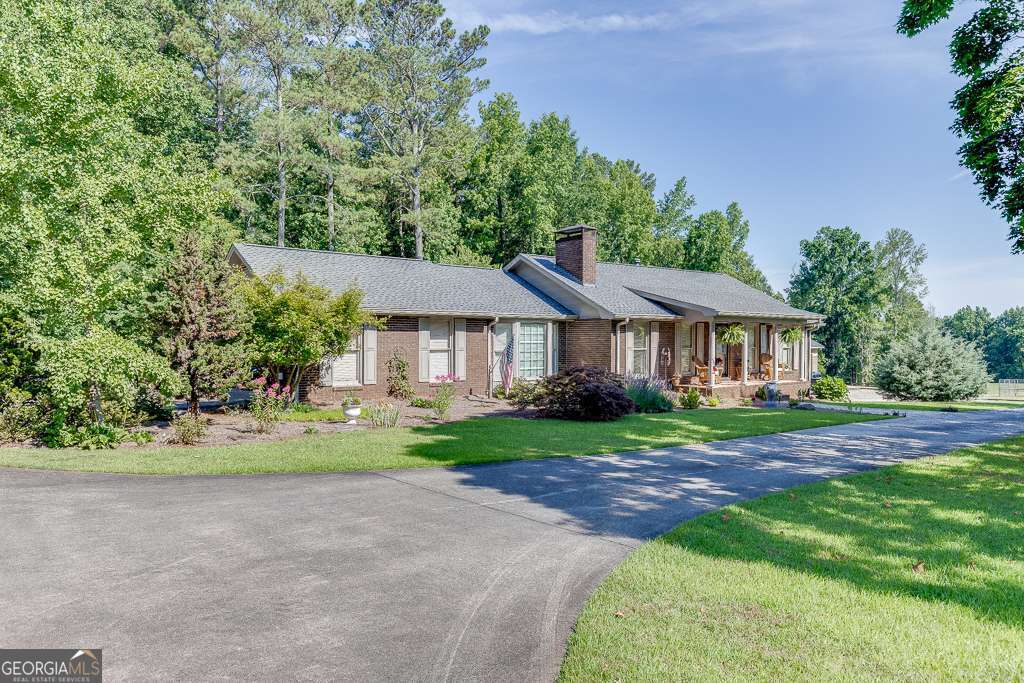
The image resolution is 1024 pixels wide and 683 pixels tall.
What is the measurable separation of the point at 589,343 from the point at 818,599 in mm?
17927

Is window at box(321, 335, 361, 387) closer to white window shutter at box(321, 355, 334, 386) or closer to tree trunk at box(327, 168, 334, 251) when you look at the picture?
white window shutter at box(321, 355, 334, 386)

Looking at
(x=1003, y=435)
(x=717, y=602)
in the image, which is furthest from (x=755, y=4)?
(x=717, y=602)

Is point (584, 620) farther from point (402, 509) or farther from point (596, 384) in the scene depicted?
point (596, 384)

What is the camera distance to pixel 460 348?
20.6 metres

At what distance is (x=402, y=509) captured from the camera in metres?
7.34

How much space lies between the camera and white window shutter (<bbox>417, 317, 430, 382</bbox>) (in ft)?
64.6

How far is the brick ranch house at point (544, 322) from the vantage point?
757 inches

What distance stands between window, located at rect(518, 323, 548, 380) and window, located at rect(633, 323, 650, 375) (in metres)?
3.56

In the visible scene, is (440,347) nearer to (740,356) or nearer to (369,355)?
(369,355)

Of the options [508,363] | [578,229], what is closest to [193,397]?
[508,363]

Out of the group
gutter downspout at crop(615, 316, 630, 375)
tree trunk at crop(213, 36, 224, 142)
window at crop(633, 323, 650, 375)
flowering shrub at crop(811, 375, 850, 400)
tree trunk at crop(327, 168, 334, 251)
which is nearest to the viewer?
gutter downspout at crop(615, 316, 630, 375)

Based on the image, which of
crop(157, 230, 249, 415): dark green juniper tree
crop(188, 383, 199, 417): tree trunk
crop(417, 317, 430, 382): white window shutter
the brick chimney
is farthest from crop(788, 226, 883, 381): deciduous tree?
crop(188, 383, 199, 417): tree trunk

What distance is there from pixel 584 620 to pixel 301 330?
41.2 feet

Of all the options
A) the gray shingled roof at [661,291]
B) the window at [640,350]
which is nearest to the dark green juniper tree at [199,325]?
the gray shingled roof at [661,291]
